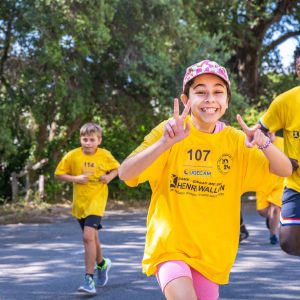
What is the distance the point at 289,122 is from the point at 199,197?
6.59 feet

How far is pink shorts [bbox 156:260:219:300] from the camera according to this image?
3477 mm

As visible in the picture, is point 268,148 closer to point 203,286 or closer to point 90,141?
point 203,286

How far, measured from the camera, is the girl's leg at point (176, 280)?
3383 mm

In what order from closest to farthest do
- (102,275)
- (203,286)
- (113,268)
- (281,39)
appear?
(203,286) → (102,275) → (113,268) → (281,39)

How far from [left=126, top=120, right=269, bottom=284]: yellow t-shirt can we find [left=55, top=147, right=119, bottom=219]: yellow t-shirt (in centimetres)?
365

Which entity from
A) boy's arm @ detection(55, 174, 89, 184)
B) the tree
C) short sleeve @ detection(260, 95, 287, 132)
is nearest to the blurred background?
the tree

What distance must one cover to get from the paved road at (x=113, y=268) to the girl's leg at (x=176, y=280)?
2.96 metres

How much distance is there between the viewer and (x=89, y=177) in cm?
745

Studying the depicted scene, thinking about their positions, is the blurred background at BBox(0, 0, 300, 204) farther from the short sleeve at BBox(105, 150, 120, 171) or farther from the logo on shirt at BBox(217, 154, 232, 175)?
the logo on shirt at BBox(217, 154, 232, 175)

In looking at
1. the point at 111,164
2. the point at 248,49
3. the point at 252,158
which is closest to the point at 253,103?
the point at 248,49

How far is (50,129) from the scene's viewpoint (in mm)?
19156

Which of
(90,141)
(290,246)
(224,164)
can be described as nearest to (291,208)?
(290,246)

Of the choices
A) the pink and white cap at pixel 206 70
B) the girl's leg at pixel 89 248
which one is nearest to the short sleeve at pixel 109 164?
the girl's leg at pixel 89 248

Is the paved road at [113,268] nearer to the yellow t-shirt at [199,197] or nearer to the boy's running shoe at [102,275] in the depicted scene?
the boy's running shoe at [102,275]
